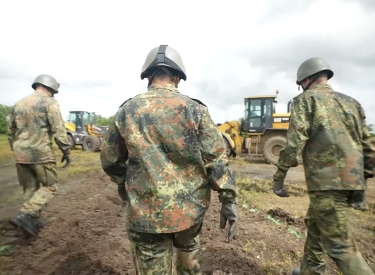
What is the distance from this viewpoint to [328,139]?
253 cm

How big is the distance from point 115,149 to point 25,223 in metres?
2.40

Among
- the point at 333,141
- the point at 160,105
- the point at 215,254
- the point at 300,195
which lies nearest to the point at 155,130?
the point at 160,105

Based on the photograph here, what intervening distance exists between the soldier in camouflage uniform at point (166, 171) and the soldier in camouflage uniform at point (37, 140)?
234cm

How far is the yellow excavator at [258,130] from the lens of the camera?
1189 cm

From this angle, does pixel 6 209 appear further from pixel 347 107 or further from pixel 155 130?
pixel 347 107

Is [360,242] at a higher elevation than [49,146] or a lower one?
lower

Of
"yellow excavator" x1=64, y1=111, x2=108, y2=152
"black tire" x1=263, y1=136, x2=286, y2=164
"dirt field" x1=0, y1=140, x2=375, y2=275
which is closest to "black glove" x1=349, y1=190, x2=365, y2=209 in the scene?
"dirt field" x1=0, y1=140, x2=375, y2=275

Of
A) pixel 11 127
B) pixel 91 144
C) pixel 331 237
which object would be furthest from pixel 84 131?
pixel 331 237

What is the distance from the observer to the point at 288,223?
459 centimetres

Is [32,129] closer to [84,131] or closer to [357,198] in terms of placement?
[357,198]

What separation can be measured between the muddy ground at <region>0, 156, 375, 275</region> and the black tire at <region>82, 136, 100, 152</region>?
915cm

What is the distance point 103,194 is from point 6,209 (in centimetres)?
180

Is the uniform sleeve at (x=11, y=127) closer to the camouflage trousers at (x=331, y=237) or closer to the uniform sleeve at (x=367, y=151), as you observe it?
the camouflage trousers at (x=331, y=237)


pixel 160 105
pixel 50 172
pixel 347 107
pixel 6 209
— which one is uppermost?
pixel 347 107
